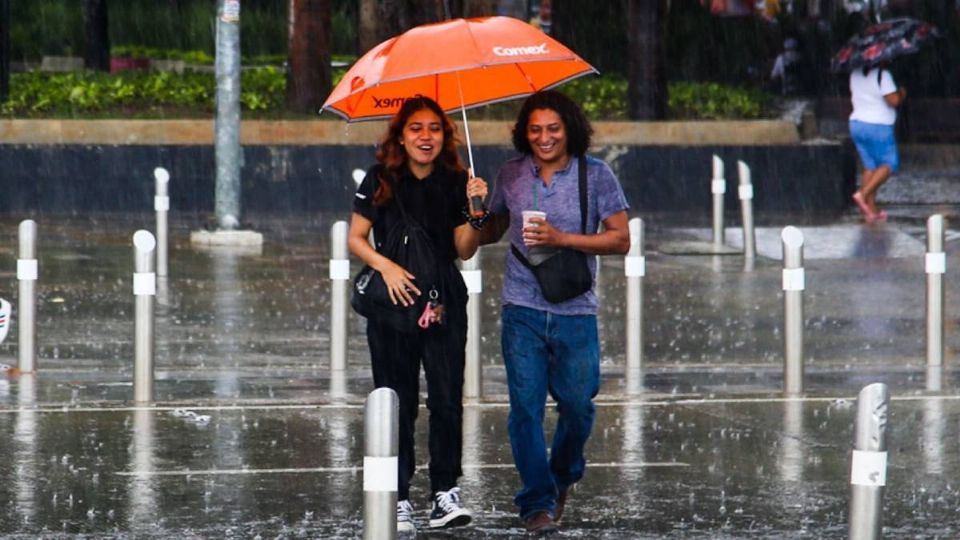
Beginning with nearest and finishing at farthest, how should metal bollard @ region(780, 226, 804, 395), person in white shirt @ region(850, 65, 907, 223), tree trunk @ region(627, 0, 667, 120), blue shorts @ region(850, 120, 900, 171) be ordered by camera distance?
metal bollard @ region(780, 226, 804, 395)
person in white shirt @ region(850, 65, 907, 223)
blue shorts @ region(850, 120, 900, 171)
tree trunk @ region(627, 0, 667, 120)

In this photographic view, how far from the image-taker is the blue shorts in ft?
71.8

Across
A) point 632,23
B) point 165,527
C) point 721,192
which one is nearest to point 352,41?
point 632,23

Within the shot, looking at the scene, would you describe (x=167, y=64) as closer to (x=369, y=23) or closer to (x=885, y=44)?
(x=369, y=23)

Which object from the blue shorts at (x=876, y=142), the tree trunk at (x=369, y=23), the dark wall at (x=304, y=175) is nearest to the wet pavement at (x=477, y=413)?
the blue shorts at (x=876, y=142)

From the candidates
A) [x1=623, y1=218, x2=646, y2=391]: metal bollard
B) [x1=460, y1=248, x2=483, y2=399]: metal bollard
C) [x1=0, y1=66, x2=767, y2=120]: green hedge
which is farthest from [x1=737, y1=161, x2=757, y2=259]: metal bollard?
[x1=460, y1=248, x2=483, y2=399]: metal bollard

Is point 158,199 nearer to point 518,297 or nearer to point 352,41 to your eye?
point 518,297

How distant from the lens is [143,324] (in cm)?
1171

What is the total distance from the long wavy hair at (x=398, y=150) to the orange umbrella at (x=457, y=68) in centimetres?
11

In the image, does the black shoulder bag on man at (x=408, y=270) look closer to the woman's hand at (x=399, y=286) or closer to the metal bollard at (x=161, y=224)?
the woman's hand at (x=399, y=286)

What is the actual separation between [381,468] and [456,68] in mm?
2245

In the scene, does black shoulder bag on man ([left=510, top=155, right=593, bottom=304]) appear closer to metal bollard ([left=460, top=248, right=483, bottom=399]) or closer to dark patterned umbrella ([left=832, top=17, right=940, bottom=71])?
metal bollard ([left=460, top=248, right=483, bottom=399])

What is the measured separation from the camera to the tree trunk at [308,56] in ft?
82.9

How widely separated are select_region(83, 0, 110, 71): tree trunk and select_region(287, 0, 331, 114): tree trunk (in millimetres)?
12335

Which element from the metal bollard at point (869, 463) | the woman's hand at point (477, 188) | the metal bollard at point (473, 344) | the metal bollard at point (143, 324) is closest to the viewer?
the metal bollard at point (869, 463)
